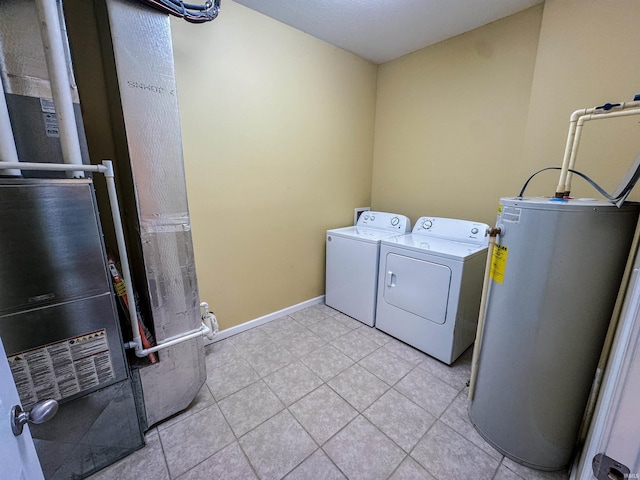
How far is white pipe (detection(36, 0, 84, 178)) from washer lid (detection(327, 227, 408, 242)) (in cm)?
191

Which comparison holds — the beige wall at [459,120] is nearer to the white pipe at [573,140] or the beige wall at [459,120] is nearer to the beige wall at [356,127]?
the beige wall at [356,127]

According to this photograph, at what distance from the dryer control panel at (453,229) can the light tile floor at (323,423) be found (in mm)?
924

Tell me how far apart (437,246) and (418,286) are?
35 centimetres

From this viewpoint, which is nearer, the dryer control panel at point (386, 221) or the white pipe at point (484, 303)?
the white pipe at point (484, 303)

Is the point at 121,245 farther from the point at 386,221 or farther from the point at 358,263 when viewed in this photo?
the point at 386,221

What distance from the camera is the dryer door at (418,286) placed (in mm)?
1870

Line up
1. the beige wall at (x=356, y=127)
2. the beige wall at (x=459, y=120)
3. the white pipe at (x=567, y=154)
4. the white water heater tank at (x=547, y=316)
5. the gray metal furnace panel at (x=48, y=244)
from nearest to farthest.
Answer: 1. the gray metal furnace panel at (x=48, y=244)
2. the white water heater tank at (x=547, y=316)
3. the white pipe at (x=567, y=154)
4. the beige wall at (x=356, y=127)
5. the beige wall at (x=459, y=120)

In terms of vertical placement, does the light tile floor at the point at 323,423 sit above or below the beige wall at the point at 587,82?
below

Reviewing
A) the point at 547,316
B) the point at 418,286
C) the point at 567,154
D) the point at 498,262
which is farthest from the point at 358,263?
the point at 567,154

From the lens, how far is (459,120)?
2.31m

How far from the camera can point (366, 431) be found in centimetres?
142

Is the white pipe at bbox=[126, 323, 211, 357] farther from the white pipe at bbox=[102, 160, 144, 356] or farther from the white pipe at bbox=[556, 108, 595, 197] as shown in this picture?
the white pipe at bbox=[556, 108, 595, 197]

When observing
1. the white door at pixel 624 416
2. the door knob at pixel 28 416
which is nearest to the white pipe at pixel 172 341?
the door knob at pixel 28 416

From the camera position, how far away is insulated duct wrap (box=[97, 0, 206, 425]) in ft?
3.85
